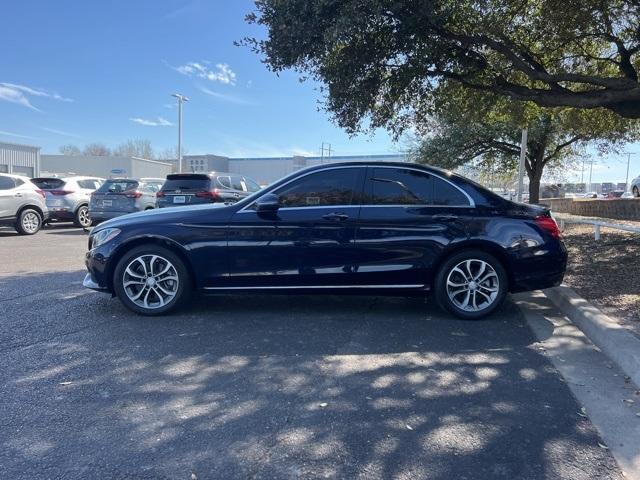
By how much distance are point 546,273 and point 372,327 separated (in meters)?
2.04

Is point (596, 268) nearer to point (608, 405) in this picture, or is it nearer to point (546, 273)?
point (546, 273)

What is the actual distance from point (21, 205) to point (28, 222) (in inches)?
21.0

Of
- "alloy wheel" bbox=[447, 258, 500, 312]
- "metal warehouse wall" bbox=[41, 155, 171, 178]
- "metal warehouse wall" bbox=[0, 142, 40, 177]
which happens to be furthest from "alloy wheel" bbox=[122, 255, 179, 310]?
"metal warehouse wall" bbox=[41, 155, 171, 178]

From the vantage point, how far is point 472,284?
5535 mm

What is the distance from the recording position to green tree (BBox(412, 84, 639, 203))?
37.7 ft

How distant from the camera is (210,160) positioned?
7538 cm

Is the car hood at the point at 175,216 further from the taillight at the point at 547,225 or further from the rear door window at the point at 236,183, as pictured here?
the rear door window at the point at 236,183

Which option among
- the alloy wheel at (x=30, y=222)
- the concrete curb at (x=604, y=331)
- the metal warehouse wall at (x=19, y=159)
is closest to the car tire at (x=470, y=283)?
the concrete curb at (x=604, y=331)

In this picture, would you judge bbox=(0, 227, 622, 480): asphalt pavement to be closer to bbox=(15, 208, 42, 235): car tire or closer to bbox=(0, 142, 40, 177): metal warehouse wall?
bbox=(15, 208, 42, 235): car tire

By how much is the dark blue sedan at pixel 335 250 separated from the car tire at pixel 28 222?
10.0 meters

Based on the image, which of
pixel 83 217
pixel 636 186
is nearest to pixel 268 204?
pixel 83 217

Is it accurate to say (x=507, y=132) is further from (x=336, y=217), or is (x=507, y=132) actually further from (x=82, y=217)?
(x=336, y=217)

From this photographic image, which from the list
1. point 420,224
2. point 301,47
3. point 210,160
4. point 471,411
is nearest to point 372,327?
point 420,224

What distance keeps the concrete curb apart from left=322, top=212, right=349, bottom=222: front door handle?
2.71 m
